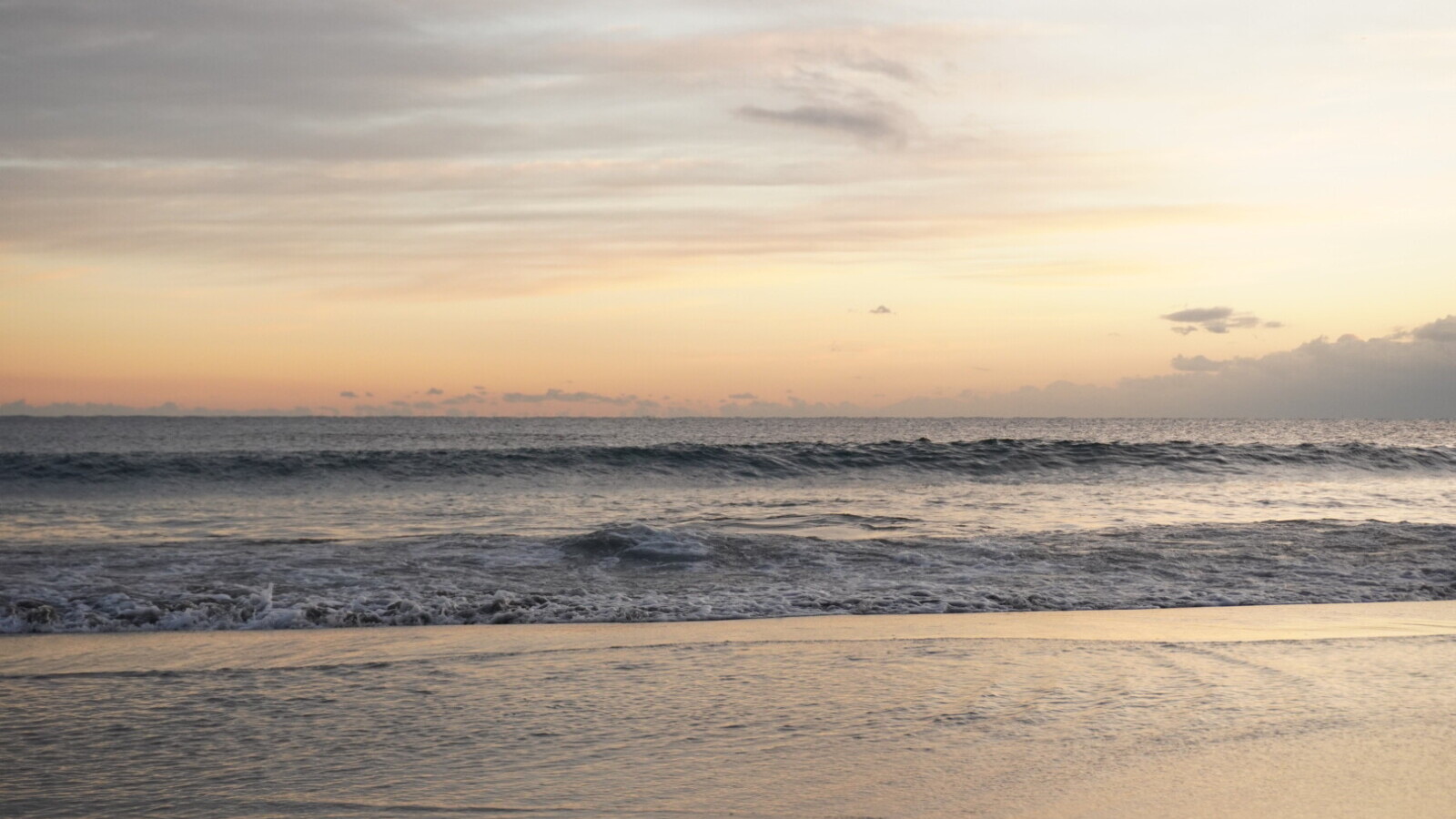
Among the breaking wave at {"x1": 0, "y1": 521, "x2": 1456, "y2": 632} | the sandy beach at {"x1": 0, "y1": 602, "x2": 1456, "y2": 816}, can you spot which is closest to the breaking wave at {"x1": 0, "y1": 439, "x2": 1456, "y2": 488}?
the breaking wave at {"x1": 0, "y1": 521, "x2": 1456, "y2": 632}

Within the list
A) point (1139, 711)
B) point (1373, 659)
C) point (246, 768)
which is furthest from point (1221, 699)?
point (246, 768)

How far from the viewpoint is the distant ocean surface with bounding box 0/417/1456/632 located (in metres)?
9.56

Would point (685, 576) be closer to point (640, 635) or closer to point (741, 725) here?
point (640, 635)

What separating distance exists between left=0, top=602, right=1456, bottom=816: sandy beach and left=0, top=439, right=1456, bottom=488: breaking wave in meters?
19.0

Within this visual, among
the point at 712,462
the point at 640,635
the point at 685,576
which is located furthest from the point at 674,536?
the point at 712,462

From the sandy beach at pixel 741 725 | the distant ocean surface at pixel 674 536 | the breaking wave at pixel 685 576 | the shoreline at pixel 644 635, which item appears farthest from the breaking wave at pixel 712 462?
the sandy beach at pixel 741 725

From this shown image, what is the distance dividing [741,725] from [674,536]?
8.72 meters

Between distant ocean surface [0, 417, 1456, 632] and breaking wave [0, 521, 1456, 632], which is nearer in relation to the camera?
breaking wave [0, 521, 1456, 632]

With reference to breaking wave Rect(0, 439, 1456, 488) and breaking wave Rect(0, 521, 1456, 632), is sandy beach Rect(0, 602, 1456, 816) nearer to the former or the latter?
breaking wave Rect(0, 521, 1456, 632)

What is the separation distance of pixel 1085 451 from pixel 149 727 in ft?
99.7

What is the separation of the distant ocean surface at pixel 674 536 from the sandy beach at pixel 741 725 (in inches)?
75.5

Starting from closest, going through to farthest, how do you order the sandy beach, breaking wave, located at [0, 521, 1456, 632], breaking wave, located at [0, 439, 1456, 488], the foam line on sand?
the sandy beach
the foam line on sand
breaking wave, located at [0, 521, 1456, 632]
breaking wave, located at [0, 439, 1456, 488]

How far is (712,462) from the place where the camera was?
28766mm

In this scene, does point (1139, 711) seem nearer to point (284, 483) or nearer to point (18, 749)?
point (18, 749)
